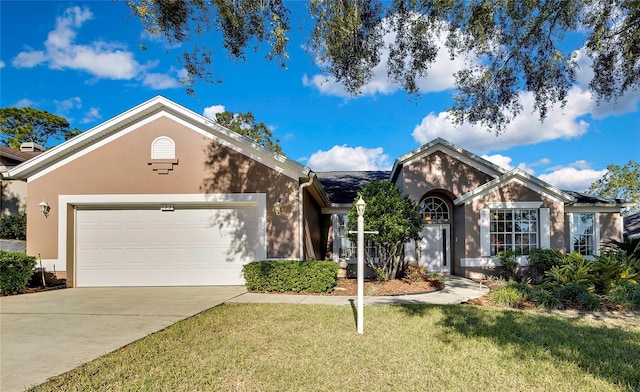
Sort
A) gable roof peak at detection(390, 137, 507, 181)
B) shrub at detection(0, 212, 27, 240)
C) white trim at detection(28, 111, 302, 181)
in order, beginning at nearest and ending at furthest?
white trim at detection(28, 111, 302, 181) < gable roof peak at detection(390, 137, 507, 181) < shrub at detection(0, 212, 27, 240)

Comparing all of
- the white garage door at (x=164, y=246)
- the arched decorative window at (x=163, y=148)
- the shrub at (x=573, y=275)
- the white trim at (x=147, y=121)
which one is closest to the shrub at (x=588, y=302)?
the shrub at (x=573, y=275)

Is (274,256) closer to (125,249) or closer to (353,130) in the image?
(125,249)

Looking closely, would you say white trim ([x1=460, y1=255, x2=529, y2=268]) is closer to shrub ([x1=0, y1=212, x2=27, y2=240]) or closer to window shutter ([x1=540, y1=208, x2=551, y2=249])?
window shutter ([x1=540, y1=208, x2=551, y2=249])

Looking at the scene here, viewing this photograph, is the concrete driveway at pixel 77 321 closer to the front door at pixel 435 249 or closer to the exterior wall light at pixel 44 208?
the exterior wall light at pixel 44 208

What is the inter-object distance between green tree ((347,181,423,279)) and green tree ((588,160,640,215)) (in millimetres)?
28935

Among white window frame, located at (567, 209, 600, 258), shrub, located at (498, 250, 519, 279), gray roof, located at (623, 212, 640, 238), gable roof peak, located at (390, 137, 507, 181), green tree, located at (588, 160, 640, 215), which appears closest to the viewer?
shrub, located at (498, 250, 519, 279)

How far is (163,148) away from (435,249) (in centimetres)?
1042

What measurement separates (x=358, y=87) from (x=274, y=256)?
17.1 ft

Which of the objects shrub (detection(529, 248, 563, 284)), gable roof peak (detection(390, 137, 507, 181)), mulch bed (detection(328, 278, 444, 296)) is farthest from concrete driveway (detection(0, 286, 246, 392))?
shrub (detection(529, 248, 563, 284))

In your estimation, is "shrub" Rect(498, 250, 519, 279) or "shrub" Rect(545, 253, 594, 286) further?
"shrub" Rect(498, 250, 519, 279)

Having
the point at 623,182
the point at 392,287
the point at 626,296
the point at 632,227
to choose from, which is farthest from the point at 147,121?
the point at 623,182

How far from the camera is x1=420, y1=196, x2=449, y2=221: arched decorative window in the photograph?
47.9ft

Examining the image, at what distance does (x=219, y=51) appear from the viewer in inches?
340

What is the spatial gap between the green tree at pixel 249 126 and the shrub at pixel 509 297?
22.9 metres
